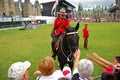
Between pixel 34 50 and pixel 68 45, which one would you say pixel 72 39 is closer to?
pixel 68 45

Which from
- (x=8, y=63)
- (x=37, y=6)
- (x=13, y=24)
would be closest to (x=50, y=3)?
(x=37, y=6)

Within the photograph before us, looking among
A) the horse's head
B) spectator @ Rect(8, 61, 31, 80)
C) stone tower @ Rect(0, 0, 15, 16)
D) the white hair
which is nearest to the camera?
spectator @ Rect(8, 61, 31, 80)

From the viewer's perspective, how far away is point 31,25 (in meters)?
60.1

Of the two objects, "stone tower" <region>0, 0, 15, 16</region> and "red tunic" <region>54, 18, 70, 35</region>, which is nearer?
"red tunic" <region>54, 18, 70, 35</region>

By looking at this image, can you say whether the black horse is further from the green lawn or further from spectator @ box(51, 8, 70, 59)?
the green lawn

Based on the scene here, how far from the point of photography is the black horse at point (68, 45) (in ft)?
32.5

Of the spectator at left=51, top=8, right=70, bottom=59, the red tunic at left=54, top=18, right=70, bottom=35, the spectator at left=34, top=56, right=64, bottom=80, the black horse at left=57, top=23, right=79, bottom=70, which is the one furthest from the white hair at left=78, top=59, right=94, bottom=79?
the red tunic at left=54, top=18, right=70, bottom=35

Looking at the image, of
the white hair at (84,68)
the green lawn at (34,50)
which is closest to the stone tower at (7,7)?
the green lawn at (34,50)

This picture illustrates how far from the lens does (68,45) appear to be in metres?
10.1

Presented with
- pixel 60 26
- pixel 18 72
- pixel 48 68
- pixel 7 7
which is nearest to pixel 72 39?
pixel 60 26

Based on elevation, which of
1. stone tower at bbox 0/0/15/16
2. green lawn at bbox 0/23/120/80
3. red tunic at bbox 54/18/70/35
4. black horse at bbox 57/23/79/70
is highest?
stone tower at bbox 0/0/15/16

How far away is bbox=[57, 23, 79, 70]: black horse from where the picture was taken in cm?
991

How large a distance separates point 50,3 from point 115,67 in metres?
146

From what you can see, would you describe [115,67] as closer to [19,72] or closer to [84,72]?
[84,72]
